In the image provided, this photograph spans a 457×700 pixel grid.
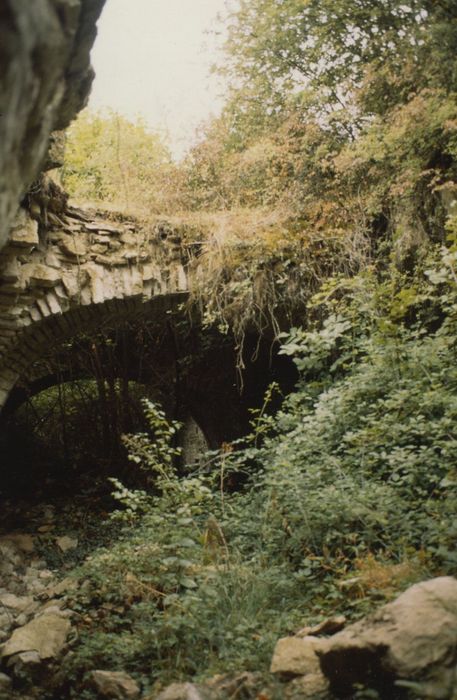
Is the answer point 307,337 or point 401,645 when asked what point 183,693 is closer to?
point 401,645

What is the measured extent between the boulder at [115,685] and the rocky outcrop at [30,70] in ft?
7.04

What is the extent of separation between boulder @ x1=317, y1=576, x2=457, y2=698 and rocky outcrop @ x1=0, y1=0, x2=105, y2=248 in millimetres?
1858

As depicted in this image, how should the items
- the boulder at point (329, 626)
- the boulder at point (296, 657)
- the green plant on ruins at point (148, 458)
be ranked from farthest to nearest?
the green plant on ruins at point (148, 458), the boulder at point (329, 626), the boulder at point (296, 657)

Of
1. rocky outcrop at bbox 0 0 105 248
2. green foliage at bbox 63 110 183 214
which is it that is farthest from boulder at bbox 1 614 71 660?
green foliage at bbox 63 110 183 214

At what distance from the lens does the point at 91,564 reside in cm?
394

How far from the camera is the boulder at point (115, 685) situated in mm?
2580

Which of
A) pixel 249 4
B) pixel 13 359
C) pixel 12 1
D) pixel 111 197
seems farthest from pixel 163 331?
pixel 12 1

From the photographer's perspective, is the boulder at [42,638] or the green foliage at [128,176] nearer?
the boulder at [42,638]

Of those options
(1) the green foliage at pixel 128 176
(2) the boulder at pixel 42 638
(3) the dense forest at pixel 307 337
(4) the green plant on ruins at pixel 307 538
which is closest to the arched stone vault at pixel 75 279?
(3) the dense forest at pixel 307 337

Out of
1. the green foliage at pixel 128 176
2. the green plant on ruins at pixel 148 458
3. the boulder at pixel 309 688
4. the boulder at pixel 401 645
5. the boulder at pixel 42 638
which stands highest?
the green foliage at pixel 128 176

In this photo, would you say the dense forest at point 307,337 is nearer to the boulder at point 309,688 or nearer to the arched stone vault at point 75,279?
the boulder at point 309,688

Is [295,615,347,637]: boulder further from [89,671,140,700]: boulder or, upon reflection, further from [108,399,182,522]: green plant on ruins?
[108,399,182,522]: green plant on ruins

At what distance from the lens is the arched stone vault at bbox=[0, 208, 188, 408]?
4559 mm

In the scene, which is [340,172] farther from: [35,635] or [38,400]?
[38,400]
